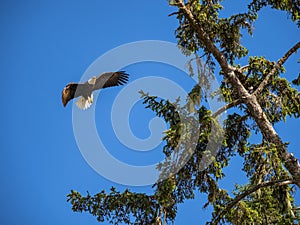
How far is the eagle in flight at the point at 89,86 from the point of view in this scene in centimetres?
1549

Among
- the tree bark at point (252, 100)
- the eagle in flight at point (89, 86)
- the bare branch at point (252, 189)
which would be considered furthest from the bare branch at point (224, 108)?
the eagle in flight at point (89, 86)

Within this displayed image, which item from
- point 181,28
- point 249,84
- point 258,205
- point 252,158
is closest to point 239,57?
point 249,84

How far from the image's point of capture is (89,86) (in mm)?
16219

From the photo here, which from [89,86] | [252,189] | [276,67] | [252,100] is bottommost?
[252,189]

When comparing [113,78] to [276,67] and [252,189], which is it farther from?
[252,189]

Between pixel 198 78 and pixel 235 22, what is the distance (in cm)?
178

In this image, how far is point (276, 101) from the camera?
12.1m

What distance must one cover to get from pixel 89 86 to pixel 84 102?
655 mm

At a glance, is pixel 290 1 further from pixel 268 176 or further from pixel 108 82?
pixel 108 82

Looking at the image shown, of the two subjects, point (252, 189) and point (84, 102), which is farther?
point (84, 102)

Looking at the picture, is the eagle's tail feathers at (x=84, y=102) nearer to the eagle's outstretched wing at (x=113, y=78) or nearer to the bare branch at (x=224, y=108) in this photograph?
the eagle's outstretched wing at (x=113, y=78)

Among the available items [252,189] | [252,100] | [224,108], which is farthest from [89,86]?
[252,189]

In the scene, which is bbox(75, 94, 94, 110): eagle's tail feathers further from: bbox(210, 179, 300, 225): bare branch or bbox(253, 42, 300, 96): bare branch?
bbox(210, 179, 300, 225): bare branch

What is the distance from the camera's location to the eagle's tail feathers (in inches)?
625
